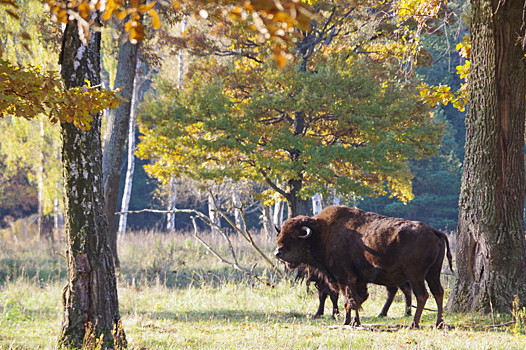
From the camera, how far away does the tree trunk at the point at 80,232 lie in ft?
17.0

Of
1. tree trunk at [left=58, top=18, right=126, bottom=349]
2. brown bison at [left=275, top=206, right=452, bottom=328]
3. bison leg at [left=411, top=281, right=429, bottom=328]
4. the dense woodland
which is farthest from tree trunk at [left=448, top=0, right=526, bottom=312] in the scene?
tree trunk at [left=58, top=18, right=126, bottom=349]

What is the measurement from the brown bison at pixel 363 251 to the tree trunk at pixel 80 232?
306 centimetres

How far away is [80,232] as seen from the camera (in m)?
5.20

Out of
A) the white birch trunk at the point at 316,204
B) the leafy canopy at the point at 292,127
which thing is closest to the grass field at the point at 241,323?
the leafy canopy at the point at 292,127

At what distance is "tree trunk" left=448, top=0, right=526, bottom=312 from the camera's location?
6723mm

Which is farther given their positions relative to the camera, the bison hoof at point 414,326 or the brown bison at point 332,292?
the brown bison at point 332,292

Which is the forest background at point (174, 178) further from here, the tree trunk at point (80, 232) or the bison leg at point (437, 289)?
the tree trunk at point (80, 232)

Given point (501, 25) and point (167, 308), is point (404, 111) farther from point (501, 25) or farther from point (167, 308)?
point (167, 308)

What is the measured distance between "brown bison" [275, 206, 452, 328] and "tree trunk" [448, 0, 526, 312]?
0.66m

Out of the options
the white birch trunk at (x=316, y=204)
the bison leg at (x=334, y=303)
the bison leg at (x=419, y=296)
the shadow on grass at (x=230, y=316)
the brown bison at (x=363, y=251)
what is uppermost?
the white birch trunk at (x=316, y=204)

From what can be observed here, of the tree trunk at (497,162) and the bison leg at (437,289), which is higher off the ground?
the tree trunk at (497,162)

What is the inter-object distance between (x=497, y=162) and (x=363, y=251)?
7.70 feet

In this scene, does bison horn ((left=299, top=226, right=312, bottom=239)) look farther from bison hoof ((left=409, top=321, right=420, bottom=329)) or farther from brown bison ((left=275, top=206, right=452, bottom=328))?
bison hoof ((left=409, top=321, right=420, bottom=329))

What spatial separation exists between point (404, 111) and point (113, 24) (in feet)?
28.8
